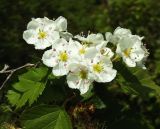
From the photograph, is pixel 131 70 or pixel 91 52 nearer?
pixel 91 52

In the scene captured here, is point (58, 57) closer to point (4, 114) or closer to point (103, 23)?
point (4, 114)

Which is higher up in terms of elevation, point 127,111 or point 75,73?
point 75,73

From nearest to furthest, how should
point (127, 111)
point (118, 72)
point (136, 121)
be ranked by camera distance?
point (118, 72) → point (136, 121) → point (127, 111)

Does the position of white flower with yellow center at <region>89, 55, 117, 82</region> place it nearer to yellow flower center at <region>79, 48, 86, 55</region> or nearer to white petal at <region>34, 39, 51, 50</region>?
yellow flower center at <region>79, 48, 86, 55</region>

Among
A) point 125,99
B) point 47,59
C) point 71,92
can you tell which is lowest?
point 125,99

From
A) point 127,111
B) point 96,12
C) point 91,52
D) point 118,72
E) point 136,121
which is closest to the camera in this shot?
point 91,52

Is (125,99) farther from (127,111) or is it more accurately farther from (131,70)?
(131,70)

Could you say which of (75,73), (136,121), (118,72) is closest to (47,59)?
(75,73)

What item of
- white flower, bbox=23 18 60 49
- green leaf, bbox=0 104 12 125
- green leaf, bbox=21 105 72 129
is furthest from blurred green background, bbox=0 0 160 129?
green leaf, bbox=21 105 72 129
